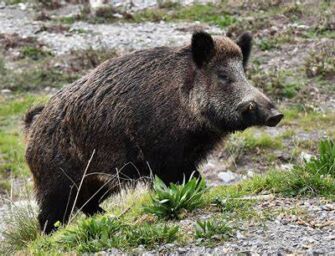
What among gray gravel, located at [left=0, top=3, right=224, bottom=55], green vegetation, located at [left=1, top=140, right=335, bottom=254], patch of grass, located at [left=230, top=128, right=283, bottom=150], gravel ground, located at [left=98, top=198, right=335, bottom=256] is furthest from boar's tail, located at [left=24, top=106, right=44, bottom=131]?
gray gravel, located at [left=0, top=3, right=224, bottom=55]

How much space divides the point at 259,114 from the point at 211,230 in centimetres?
200

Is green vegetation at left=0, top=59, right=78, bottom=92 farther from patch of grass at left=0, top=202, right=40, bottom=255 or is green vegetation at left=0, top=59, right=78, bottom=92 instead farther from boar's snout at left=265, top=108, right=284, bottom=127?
boar's snout at left=265, top=108, right=284, bottom=127

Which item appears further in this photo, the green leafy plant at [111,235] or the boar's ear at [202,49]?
the boar's ear at [202,49]

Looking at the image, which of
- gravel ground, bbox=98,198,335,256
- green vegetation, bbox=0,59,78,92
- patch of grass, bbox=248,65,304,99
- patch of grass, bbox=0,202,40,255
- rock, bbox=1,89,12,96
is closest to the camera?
gravel ground, bbox=98,198,335,256

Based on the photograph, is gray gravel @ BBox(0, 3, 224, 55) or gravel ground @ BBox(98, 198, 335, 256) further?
gray gravel @ BBox(0, 3, 224, 55)

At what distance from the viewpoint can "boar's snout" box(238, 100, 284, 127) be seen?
22.7 feet

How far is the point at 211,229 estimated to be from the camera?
5.37m

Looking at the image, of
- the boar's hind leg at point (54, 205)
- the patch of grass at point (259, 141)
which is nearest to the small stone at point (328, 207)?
the boar's hind leg at point (54, 205)

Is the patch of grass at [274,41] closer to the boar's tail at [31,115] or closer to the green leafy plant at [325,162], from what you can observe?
the boar's tail at [31,115]

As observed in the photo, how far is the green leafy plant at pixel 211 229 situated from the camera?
5.33 m

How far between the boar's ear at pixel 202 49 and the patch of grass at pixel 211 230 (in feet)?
8.99

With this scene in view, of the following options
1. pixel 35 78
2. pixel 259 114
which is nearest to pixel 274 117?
pixel 259 114

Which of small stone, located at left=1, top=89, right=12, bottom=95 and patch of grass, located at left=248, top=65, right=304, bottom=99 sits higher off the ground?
patch of grass, located at left=248, top=65, right=304, bottom=99

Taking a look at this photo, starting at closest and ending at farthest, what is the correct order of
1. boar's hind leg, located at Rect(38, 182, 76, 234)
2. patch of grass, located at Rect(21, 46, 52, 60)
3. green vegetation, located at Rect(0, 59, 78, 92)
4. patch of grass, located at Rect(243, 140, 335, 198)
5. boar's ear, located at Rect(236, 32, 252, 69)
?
patch of grass, located at Rect(243, 140, 335, 198) < boar's hind leg, located at Rect(38, 182, 76, 234) < boar's ear, located at Rect(236, 32, 252, 69) < green vegetation, located at Rect(0, 59, 78, 92) < patch of grass, located at Rect(21, 46, 52, 60)
